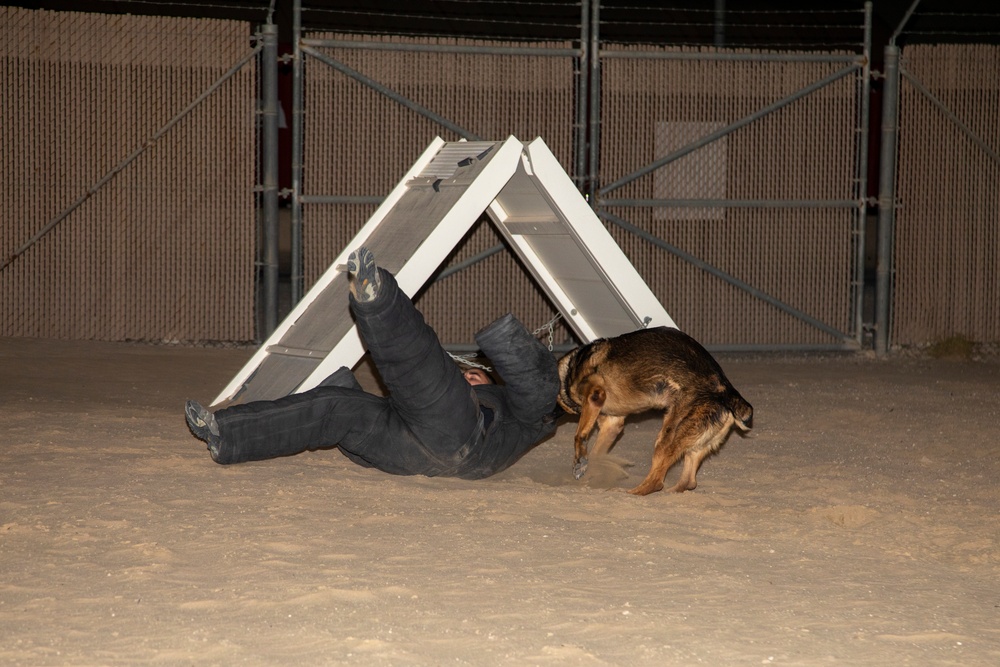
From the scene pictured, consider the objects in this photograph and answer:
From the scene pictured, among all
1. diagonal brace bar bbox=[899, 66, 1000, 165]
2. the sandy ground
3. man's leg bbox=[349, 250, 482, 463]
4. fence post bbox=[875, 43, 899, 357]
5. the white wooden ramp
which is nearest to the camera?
the sandy ground

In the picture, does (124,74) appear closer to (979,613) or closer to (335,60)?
(335,60)

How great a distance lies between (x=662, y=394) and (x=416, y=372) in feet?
4.23

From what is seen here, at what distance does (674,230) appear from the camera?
10.1 m

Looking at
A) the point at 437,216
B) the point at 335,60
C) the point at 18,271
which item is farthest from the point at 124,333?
the point at 437,216

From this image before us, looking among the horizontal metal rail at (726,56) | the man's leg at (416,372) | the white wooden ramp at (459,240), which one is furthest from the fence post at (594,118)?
the man's leg at (416,372)

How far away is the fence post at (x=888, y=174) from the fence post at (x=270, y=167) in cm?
558

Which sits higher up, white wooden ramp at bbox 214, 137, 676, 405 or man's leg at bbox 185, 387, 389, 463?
white wooden ramp at bbox 214, 137, 676, 405

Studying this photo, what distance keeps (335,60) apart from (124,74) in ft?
5.92

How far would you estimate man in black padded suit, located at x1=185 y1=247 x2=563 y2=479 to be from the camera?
477cm

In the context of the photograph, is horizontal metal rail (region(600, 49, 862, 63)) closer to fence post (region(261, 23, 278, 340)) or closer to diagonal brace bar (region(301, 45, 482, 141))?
diagonal brace bar (region(301, 45, 482, 141))

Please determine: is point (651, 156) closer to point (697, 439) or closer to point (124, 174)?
point (124, 174)

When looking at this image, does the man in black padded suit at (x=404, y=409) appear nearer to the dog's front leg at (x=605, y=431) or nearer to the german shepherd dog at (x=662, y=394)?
the german shepherd dog at (x=662, y=394)

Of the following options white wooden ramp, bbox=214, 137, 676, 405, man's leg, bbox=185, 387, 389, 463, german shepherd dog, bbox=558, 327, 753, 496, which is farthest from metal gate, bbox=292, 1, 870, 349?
man's leg, bbox=185, 387, 389, 463

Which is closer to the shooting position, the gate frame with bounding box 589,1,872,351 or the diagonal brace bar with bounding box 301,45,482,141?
the diagonal brace bar with bounding box 301,45,482,141
